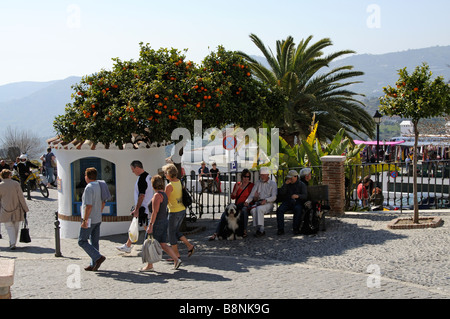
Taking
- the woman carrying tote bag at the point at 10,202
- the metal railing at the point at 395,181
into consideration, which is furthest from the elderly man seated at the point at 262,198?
the woman carrying tote bag at the point at 10,202

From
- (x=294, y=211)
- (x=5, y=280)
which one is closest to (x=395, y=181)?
(x=294, y=211)

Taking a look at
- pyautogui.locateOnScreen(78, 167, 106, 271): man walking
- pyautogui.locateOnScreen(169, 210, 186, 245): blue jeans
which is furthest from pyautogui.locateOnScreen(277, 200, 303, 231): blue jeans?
pyautogui.locateOnScreen(78, 167, 106, 271): man walking

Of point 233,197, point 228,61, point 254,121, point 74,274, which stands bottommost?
point 74,274

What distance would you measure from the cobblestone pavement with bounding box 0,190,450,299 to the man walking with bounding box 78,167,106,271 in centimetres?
24

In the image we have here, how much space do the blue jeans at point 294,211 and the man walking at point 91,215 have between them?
3.83 m

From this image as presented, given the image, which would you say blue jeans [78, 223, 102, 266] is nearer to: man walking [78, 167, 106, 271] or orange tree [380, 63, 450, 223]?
man walking [78, 167, 106, 271]

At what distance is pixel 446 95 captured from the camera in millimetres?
10984

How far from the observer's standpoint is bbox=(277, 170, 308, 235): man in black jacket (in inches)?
421

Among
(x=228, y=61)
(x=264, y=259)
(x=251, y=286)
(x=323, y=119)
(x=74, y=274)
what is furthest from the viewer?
(x=323, y=119)

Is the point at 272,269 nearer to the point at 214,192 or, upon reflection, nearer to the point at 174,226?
the point at 174,226

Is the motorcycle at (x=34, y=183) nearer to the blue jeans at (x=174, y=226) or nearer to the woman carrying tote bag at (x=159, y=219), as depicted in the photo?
the blue jeans at (x=174, y=226)
